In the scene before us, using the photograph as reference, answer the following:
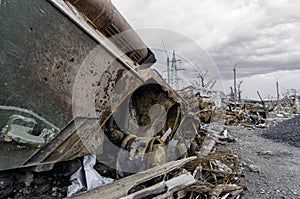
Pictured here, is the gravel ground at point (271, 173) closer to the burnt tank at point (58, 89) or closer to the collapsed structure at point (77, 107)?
the collapsed structure at point (77, 107)

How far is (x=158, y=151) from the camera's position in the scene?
165cm

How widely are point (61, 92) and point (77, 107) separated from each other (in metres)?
0.12

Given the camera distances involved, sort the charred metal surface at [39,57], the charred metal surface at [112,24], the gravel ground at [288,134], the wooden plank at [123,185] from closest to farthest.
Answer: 1. the charred metal surface at [39,57]
2. the wooden plank at [123,185]
3. the charred metal surface at [112,24]
4. the gravel ground at [288,134]

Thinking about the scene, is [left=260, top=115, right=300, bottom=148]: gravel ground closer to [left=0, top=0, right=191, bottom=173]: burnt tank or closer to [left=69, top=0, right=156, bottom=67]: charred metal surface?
[left=69, top=0, right=156, bottom=67]: charred metal surface

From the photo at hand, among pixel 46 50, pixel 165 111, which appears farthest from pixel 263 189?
pixel 46 50

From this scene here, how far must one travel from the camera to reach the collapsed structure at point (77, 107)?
93 cm

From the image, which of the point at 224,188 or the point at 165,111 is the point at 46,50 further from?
the point at 224,188

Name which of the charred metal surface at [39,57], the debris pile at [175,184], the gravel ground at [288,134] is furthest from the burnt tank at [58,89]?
the gravel ground at [288,134]

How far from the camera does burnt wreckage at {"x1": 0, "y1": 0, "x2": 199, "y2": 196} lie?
3.02ft

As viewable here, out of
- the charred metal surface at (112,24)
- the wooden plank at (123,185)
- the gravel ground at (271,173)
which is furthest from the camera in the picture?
the gravel ground at (271,173)

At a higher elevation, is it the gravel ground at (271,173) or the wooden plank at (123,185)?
the wooden plank at (123,185)

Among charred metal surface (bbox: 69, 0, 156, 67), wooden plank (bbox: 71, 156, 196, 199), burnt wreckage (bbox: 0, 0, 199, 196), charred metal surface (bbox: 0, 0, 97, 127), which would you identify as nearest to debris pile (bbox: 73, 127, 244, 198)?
wooden plank (bbox: 71, 156, 196, 199)

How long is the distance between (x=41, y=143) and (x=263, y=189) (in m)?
2.52

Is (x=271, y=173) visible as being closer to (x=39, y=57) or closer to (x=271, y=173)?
(x=271, y=173)
